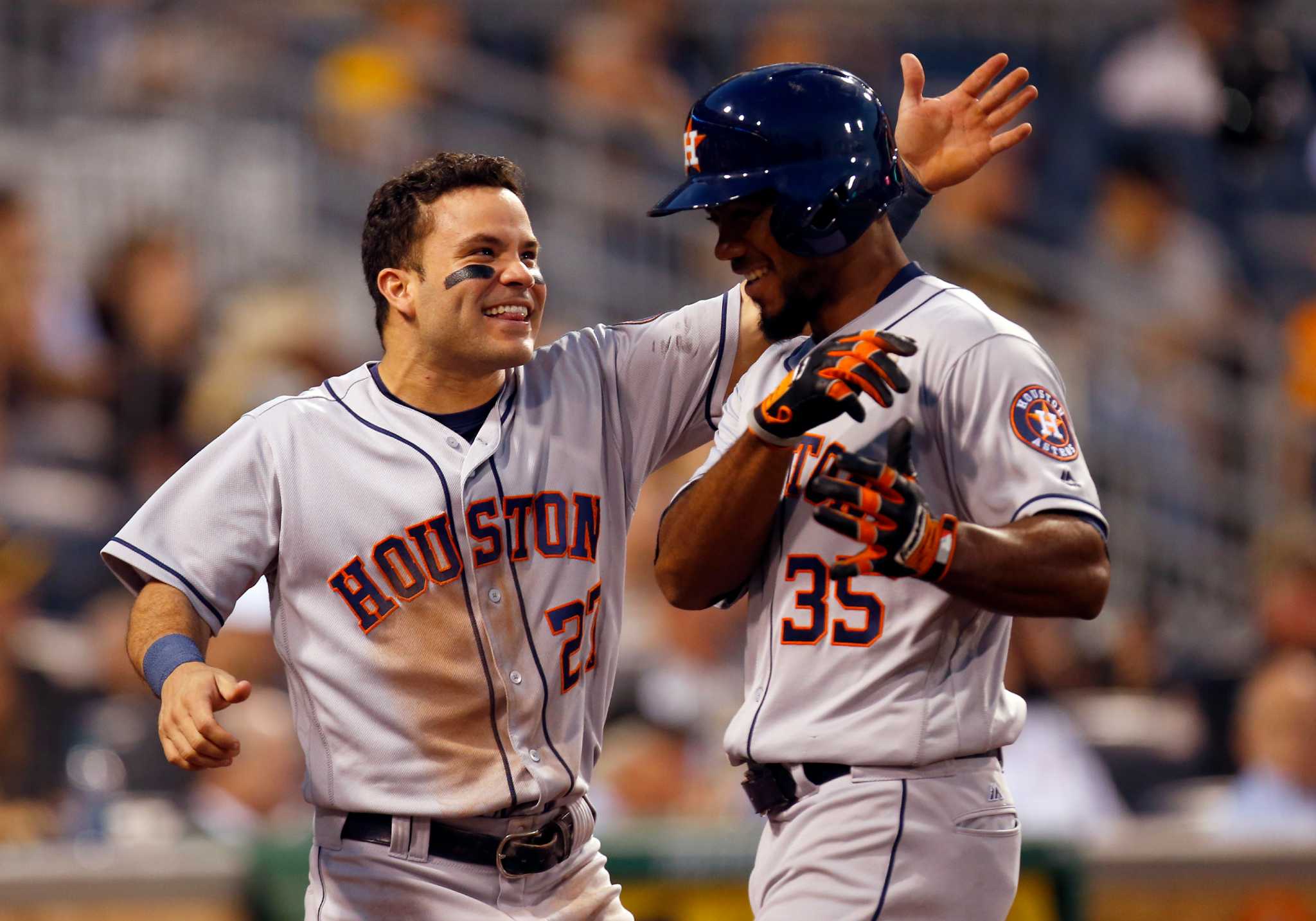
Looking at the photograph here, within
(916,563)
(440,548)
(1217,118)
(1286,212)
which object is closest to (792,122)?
(916,563)

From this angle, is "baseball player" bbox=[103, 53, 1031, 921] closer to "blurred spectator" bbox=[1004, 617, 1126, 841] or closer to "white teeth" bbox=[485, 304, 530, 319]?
"white teeth" bbox=[485, 304, 530, 319]

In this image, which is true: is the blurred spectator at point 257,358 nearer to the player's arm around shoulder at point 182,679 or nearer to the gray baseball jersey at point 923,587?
the player's arm around shoulder at point 182,679

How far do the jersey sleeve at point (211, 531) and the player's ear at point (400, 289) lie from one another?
362 mm

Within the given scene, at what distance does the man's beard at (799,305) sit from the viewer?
9.50 ft

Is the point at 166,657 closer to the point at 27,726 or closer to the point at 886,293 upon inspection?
the point at 886,293

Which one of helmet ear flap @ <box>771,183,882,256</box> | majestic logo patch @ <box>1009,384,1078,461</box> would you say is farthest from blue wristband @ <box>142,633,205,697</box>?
majestic logo patch @ <box>1009,384,1078,461</box>

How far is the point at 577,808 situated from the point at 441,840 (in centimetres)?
28

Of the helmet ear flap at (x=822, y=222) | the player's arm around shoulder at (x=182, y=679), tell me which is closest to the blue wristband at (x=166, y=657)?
the player's arm around shoulder at (x=182, y=679)


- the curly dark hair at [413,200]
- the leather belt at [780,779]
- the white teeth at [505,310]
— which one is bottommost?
the leather belt at [780,779]

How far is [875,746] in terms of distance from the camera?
2754 millimetres

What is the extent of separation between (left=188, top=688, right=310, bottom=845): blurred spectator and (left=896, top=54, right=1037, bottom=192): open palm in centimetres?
320

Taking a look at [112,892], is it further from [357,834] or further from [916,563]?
[916,563]

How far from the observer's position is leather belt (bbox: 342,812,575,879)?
315 cm

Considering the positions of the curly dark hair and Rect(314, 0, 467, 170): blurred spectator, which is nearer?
the curly dark hair
